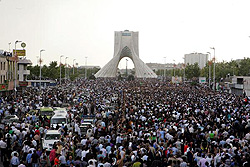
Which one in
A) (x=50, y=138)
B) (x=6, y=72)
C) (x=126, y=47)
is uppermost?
(x=126, y=47)

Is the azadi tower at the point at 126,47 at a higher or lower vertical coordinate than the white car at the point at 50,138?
higher

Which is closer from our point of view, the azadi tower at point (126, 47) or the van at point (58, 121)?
the van at point (58, 121)

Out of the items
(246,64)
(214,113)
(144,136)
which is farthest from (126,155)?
(246,64)

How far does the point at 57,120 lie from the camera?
2161cm

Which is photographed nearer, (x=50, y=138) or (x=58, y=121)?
(x=50, y=138)

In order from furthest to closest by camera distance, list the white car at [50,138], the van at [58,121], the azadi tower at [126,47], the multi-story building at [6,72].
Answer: the azadi tower at [126,47], the multi-story building at [6,72], the van at [58,121], the white car at [50,138]

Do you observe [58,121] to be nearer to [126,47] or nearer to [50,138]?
[50,138]

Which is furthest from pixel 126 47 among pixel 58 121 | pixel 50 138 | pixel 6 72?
pixel 50 138

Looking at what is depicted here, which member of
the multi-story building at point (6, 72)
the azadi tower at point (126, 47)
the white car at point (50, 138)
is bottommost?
the white car at point (50, 138)

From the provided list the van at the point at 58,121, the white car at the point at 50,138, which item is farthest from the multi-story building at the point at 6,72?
the white car at the point at 50,138

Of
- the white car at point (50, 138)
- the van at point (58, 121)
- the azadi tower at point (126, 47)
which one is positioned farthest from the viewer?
the azadi tower at point (126, 47)

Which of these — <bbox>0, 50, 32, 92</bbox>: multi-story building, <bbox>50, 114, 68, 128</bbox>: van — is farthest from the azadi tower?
<bbox>50, 114, 68, 128</bbox>: van

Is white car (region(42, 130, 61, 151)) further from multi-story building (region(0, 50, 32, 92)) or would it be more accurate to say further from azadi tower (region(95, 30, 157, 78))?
azadi tower (region(95, 30, 157, 78))

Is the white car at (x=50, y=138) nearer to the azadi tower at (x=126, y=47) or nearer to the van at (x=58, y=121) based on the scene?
the van at (x=58, y=121)
